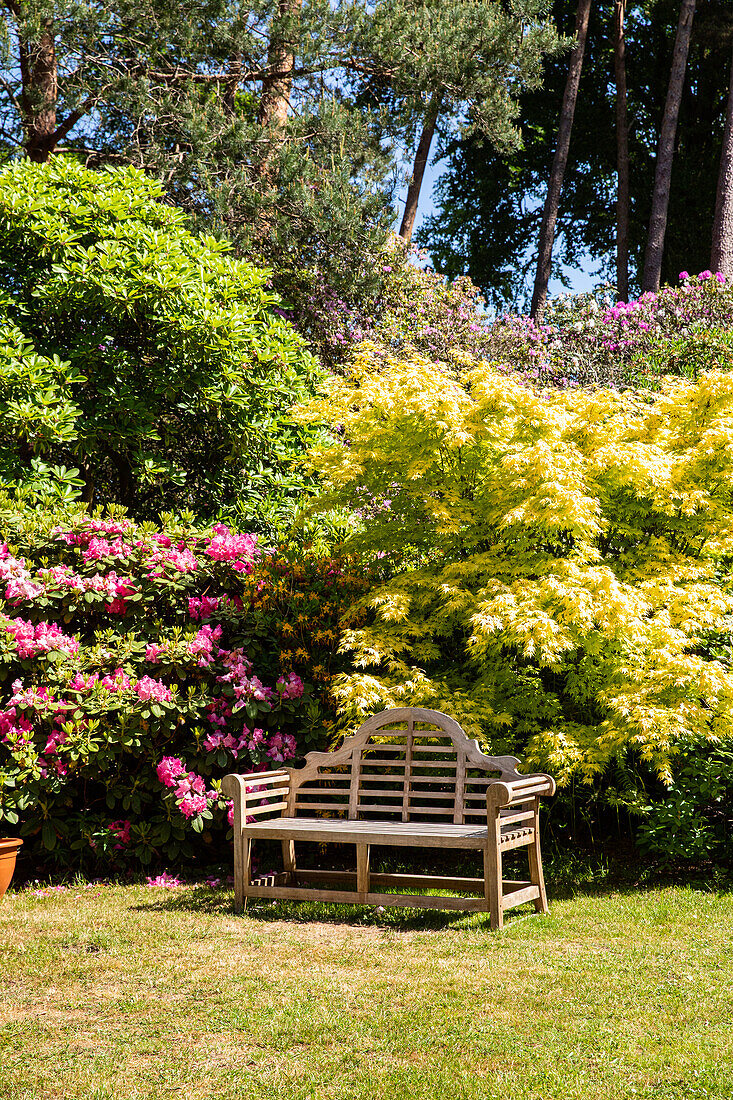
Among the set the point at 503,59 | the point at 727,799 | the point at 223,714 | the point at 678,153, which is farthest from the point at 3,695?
the point at 678,153

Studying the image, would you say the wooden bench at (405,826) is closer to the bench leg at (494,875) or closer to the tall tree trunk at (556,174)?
the bench leg at (494,875)

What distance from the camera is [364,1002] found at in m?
3.72

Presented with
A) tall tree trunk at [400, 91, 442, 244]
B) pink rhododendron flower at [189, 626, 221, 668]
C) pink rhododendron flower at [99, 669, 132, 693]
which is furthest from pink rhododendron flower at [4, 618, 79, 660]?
tall tree trunk at [400, 91, 442, 244]

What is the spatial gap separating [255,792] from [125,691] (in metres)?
1.04

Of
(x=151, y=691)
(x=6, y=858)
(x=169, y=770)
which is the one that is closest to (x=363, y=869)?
(x=169, y=770)

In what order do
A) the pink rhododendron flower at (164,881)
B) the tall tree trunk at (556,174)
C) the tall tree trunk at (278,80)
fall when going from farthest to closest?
the tall tree trunk at (556,174)
the tall tree trunk at (278,80)
the pink rhododendron flower at (164,881)

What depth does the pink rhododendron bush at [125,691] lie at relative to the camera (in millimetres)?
5875

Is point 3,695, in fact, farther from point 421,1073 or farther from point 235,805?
point 421,1073

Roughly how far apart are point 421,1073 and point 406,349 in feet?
34.8

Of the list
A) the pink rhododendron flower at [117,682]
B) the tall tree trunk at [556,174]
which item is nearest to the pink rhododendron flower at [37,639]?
the pink rhododendron flower at [117,682]

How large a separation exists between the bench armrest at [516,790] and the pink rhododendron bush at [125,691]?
1870mm

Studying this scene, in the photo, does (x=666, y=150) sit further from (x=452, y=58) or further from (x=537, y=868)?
(x=537, y=868)

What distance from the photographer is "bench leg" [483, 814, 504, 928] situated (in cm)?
480

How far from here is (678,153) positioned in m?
22.4
